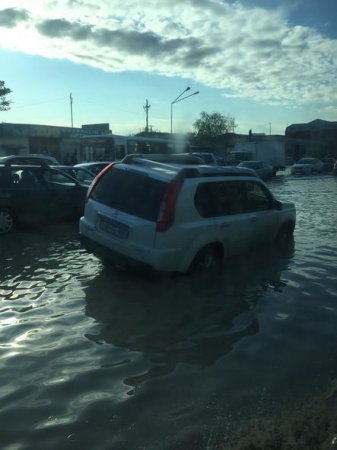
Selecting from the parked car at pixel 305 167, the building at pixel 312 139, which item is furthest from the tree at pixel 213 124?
the parked car at pixel 305 167

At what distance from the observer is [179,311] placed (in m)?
5.86

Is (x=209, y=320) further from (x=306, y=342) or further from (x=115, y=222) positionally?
(x=115, y=222)

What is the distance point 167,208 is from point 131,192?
70 cm

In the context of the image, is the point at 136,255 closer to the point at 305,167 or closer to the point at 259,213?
the point at 259,213

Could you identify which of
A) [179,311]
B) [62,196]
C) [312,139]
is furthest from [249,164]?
[312,139]

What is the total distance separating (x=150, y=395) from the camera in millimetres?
3875

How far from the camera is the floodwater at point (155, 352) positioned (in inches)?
136

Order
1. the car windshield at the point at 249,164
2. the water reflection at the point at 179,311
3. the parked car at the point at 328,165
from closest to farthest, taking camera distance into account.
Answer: the water reflection at the point at 179,311, the car windshield at the point at 249,164, the parked car at the point at 328,165

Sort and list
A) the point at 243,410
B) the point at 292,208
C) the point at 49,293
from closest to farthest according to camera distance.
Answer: the point at 243,410
the point at 49,293
the point at 292,208

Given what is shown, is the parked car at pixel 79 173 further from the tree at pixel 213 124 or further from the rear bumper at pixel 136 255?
the tree at pixel 213 124

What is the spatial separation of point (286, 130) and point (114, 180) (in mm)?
93295

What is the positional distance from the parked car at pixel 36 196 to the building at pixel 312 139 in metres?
67.4

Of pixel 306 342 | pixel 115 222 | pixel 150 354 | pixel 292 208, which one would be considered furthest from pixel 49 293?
pixel 292 208

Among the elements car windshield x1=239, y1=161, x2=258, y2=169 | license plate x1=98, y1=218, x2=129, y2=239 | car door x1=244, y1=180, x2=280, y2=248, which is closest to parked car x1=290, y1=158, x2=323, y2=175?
car windshield x1=239, y1=161, x2=258, y2=169
